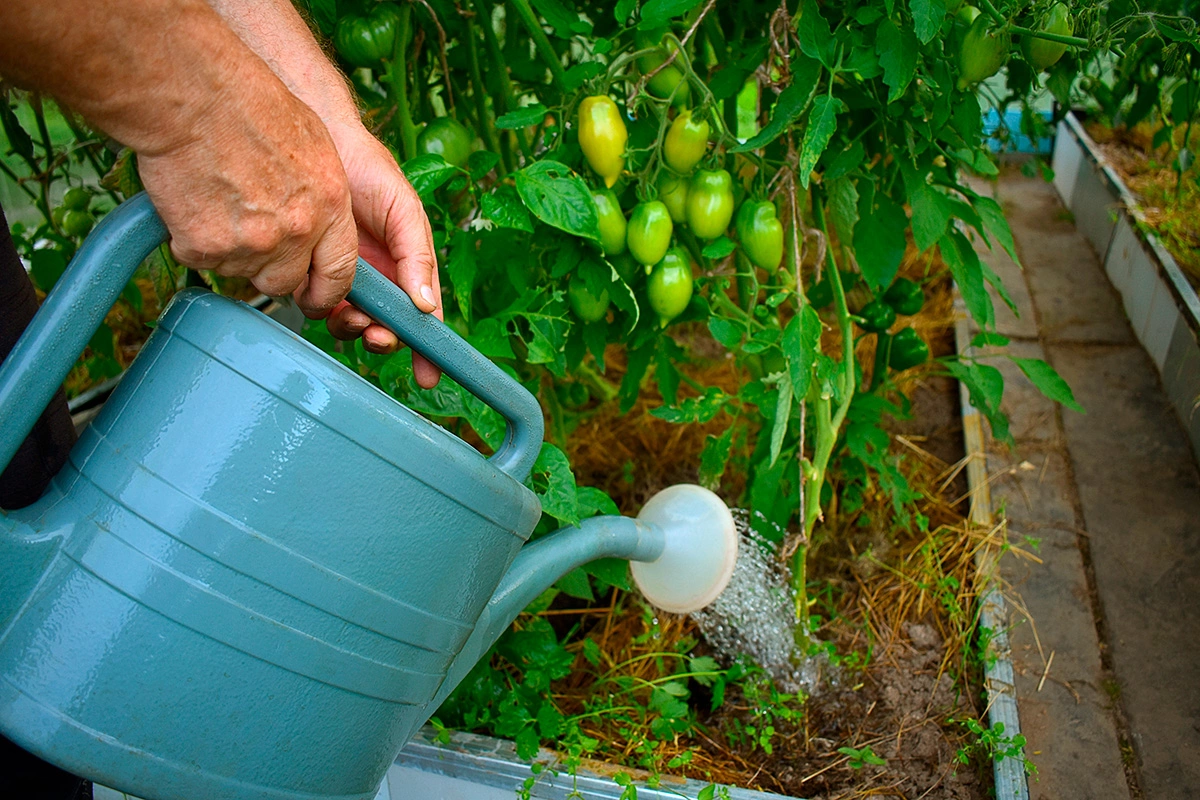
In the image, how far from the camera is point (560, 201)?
91 cm

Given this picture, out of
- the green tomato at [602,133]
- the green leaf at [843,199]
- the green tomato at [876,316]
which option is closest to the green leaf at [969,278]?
the green leaf at [843,199]

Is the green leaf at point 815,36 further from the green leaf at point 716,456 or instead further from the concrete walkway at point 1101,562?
the concrete walkway at point 1101,562

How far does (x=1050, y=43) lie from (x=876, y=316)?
54 centimetres

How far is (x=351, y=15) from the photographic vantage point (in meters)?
1.08

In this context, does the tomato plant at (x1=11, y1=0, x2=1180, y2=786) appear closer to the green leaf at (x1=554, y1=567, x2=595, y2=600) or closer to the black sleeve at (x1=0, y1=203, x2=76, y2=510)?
the green leaf at (x1=554, y1=567, x2=595, y2=600)

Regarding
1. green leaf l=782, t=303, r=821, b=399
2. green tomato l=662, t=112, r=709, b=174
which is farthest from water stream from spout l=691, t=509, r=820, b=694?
green tomato l=662, t=112, r=709, b=174

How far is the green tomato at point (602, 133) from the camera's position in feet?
3.19

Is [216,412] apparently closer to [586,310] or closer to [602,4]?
[586,310]

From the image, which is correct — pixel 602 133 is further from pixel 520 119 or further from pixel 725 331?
pixel 725 331

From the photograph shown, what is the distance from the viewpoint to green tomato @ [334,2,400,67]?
105 centimetres

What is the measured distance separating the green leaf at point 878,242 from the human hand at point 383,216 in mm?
599

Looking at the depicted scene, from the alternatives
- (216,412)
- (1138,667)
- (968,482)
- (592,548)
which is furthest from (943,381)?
(216,412)

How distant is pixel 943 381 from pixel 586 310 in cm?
127

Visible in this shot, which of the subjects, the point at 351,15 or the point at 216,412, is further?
the point at 351,15
